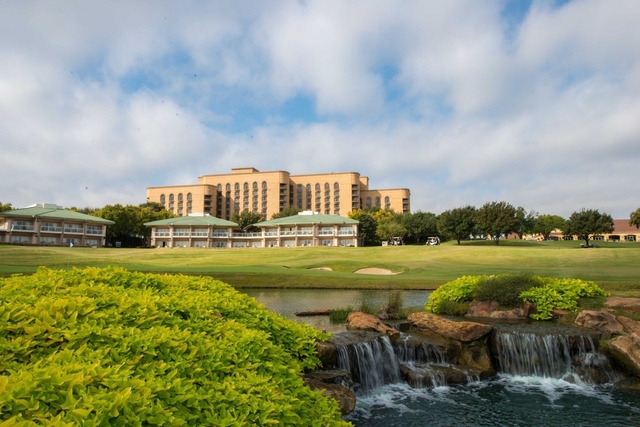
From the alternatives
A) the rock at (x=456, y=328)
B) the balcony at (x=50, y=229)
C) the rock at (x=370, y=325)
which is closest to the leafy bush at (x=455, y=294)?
the rock at (x=456, y=328)

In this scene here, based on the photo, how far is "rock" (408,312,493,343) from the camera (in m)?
12.9

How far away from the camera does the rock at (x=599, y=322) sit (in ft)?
45.0

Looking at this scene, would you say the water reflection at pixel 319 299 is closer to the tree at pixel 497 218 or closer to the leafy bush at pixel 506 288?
the leafy bush at pixel 506 288

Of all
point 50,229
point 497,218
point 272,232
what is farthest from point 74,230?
point 497,218

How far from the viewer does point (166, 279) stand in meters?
8.66

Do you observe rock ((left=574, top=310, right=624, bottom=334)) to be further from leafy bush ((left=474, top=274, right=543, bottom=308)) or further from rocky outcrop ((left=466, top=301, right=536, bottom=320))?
leafy bush ((left=474, top=274, right=543, bottom=308))

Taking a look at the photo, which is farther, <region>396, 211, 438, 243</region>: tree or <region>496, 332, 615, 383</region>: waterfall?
<region>396, 211, 438, 243</region>: tree

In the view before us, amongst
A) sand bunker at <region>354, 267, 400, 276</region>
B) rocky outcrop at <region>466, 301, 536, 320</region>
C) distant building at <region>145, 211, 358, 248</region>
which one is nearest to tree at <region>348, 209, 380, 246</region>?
distant building at <region>145, 211, 358, 248</region>

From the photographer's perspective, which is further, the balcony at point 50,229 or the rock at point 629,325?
the balcony at point 50,229

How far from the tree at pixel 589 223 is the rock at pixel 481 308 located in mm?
82014

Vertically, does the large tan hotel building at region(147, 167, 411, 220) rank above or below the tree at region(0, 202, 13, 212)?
above

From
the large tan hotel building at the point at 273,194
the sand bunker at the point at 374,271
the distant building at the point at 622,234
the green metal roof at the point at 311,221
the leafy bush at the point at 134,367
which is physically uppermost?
the large tan hotel building at the point at 273,194

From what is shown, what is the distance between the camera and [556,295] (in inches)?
648

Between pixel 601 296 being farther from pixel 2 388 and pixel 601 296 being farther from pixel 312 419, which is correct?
pixel 2 388
